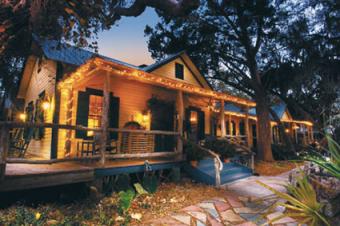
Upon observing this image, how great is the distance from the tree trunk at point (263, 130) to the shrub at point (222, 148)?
4975mm

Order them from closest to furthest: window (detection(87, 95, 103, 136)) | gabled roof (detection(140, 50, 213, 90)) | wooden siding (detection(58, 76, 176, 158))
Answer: wooden siding (detection(58, 76, 176, 158)) < window (detection(87, 95, 103, 136)) < gabled roof (detection(140, 50, 213, 90))

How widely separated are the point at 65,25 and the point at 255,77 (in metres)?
11.1

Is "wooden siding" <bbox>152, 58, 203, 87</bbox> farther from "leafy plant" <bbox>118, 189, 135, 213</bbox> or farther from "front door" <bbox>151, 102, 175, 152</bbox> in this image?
"leafy plant" <bbox>118, 189, 135, 213</bbox>

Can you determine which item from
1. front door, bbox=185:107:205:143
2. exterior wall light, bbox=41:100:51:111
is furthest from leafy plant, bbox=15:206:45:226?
front door, bbox=185:107:205:143

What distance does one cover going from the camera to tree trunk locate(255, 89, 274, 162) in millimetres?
12672

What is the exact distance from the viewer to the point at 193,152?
748 centimetres

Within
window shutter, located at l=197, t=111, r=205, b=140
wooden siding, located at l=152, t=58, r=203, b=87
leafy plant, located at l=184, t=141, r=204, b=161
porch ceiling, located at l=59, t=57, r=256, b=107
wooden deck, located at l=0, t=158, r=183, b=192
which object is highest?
wooden siding, located at l=152, t=58, r=203, b=87

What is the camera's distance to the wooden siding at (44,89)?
7.56 m

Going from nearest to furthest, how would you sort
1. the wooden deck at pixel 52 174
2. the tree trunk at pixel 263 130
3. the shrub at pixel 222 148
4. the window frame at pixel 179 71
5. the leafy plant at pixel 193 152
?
1. the wooden deck at pixel 52 174
2. the leafy plant at pixel 193 152
3. the shrub at pixel 222 148
4. the window frame at pixel 179 71
5. the tree trunk at pixel 263 130

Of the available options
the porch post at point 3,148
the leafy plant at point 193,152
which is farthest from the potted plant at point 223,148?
the porch post at point 3,148

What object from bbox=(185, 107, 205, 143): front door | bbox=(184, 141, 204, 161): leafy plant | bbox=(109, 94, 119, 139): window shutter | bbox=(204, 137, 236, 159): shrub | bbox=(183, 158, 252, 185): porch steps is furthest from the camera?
bbox=(185, 107, 205, 143): front door

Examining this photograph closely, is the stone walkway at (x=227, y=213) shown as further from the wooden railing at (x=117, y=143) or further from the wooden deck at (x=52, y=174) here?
the wooden railing at (x=117, y=143)

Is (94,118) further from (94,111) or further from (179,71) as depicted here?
(179,71)

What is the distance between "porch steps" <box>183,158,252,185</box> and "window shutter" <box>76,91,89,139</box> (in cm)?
382
